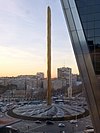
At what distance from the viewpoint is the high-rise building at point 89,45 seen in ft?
19.5

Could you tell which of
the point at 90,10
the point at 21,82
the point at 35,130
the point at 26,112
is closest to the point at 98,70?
the point at 90,10

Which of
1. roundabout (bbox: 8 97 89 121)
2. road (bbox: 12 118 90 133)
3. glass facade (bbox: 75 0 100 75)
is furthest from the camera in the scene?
roundabout (bbox: 8 97 89 121)

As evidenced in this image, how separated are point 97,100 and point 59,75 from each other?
242 ft

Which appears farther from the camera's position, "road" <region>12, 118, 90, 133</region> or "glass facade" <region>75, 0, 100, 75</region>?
"road" <region>12, 118, 90, 133</region>

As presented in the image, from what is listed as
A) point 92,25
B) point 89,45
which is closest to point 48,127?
point 89,45

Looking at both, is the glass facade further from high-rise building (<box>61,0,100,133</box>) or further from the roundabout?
the roundabout

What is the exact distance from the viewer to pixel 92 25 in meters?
6.01

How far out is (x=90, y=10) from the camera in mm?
6121

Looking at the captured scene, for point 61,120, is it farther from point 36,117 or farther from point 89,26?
point 89,26

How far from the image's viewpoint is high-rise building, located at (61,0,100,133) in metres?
5.95

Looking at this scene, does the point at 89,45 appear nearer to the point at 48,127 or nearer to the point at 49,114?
the point at 48,127

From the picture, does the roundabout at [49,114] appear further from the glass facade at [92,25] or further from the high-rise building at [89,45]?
the glass facade at [92,25]

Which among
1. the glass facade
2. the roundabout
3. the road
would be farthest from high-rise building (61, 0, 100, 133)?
the roundabout

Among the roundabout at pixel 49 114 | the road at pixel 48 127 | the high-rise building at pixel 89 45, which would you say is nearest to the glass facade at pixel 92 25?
the high-rise building at pixel 89 45
